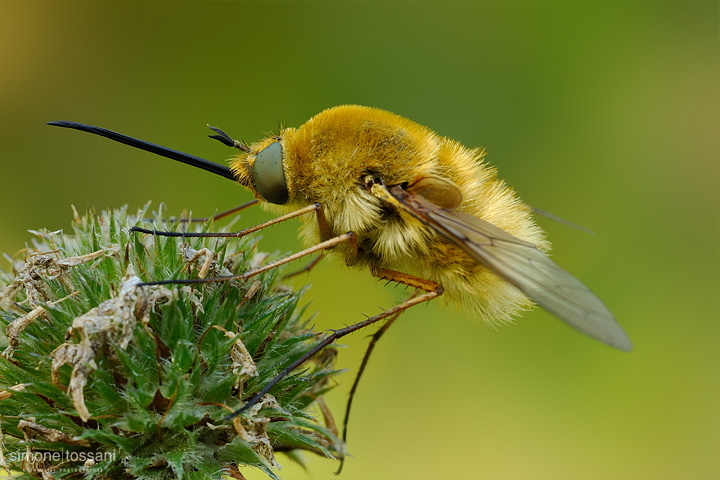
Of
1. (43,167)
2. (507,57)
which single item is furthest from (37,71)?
(507,57)

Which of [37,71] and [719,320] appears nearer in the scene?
[719,320]

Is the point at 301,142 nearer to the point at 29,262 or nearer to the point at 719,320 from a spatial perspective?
the point at 29,262

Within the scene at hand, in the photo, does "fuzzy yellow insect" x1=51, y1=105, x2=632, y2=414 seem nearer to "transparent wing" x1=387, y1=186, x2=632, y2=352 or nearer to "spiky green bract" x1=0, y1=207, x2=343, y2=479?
"transparent wing" x1=387, y1=186, x2=632, y2=352

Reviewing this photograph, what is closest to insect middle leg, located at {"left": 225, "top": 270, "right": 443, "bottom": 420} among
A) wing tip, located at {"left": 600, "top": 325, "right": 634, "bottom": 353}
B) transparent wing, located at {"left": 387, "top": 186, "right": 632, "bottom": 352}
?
transparent wing, located at {"left": 387, "top": 186, "right": 632, "bottom": 352}

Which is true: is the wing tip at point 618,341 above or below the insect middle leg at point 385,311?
above

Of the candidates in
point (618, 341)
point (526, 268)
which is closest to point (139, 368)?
point (526, 268)

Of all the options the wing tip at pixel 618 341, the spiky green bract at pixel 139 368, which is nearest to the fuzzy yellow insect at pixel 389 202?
the spiky green bract at pixel 139 368

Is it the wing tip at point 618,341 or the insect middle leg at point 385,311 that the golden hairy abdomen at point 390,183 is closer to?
the insect middle leg at point 385,311

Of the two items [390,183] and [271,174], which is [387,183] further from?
[271,174]
